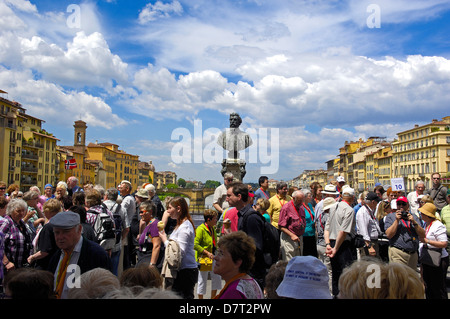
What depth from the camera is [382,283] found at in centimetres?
214

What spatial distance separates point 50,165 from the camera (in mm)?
79500

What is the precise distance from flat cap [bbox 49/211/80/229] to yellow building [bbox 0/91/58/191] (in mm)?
64028

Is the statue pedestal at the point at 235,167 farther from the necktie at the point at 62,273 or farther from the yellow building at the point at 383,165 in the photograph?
the yellow building at the point at 383,165

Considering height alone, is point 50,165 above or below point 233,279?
above

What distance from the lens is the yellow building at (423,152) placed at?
273 feet

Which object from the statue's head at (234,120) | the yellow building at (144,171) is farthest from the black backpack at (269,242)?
the yellow building at (144,171)

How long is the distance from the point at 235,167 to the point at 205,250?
5.86 m

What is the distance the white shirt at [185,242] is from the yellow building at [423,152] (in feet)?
287

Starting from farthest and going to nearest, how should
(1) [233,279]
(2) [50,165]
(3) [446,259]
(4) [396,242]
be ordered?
(2) [50,165] < (4) [396,242] < (3) [446,259] < (1) [233,279]

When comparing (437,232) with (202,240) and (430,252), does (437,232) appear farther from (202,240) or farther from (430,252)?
(202,240)

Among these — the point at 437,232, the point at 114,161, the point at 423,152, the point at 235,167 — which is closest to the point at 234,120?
the point at 235,167
